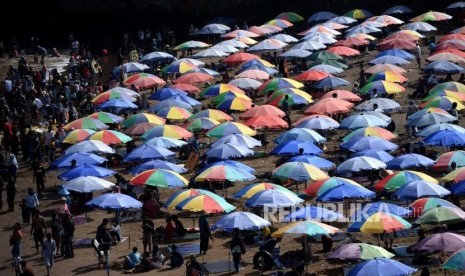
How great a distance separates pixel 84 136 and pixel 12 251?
9.03m

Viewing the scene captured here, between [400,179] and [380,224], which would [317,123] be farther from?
[380,224]

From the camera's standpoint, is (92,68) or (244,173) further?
(92,68)

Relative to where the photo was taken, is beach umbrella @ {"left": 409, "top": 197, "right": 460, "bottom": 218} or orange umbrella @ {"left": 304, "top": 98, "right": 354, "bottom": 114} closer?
beach umbrella @ {"left": 409, "top": 197, "right": 460, "bottom": 218}

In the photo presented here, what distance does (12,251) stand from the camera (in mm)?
29781

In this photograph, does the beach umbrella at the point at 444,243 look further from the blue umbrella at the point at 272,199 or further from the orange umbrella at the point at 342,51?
the orange umbrella at the point at 342,51

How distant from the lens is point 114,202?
102 feet

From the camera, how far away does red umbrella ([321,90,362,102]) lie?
41.7m

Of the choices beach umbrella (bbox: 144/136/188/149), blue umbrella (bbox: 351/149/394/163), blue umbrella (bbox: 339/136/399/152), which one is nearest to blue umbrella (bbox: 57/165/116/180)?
beach umbrella (bbox: 144/136/188/149)

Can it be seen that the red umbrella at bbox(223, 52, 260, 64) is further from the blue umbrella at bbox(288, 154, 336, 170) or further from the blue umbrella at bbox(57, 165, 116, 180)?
the blue umbrella at bbox(57, 165, 116, 180)

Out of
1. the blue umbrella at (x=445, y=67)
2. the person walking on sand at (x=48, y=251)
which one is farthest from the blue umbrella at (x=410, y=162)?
the blue umbrella at (x=445, y=67)

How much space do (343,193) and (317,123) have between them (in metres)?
8.08

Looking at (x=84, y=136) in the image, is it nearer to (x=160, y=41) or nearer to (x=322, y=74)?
(x=322, y=74)

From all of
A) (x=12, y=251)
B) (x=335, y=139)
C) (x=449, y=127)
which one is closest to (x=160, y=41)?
(x=335, y=139)

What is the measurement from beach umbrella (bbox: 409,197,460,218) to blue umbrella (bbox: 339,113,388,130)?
8653 millimetres
